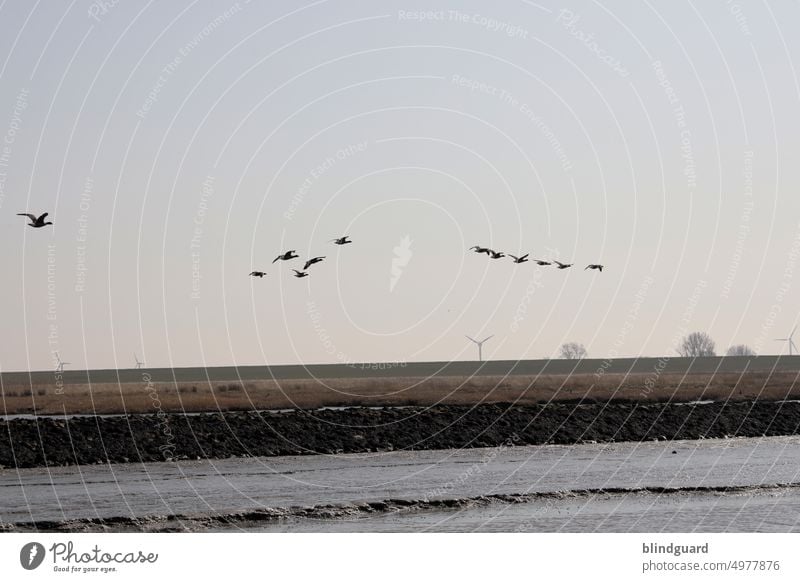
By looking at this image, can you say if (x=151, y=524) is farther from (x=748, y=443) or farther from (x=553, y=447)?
(x=748, y=443)

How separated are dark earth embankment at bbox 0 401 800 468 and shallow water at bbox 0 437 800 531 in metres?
2.72

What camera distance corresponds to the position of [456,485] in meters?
46.4

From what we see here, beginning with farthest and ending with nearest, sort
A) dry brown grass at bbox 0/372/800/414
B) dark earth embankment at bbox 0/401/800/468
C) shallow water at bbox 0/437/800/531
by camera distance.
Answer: dry brown grass at bbox 0/372/800/414
dark earth embankment at bbox 0/401/800/468
shallow water at bbox 0/437/800/531

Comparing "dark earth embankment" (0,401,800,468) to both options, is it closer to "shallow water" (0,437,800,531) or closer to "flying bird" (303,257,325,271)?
"shallow water" (0,437,800,531)

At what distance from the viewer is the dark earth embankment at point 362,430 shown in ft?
193

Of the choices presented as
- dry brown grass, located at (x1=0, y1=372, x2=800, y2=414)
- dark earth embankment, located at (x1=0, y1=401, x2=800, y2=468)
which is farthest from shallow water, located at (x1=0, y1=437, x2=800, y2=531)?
dry brown grass, located at (x1=0, y1=372, x2=800, y2=414)

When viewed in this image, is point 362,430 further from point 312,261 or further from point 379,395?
point 379,395

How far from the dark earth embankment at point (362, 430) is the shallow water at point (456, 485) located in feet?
8.94

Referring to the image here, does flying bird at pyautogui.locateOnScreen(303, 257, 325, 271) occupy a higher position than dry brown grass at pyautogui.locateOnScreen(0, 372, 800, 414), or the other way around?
flying bird at pyautogui.locateOnScreen(303, 257, 325, 271)

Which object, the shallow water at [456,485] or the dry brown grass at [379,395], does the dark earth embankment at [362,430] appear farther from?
the dry brown grass at [379,395]

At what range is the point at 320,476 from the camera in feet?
165

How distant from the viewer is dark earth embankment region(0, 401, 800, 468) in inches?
2315

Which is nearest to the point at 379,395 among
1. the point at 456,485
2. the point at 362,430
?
the point at 362,430

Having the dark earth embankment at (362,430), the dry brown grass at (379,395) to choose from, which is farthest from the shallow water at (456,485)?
the dry brown grass at (379,395)
